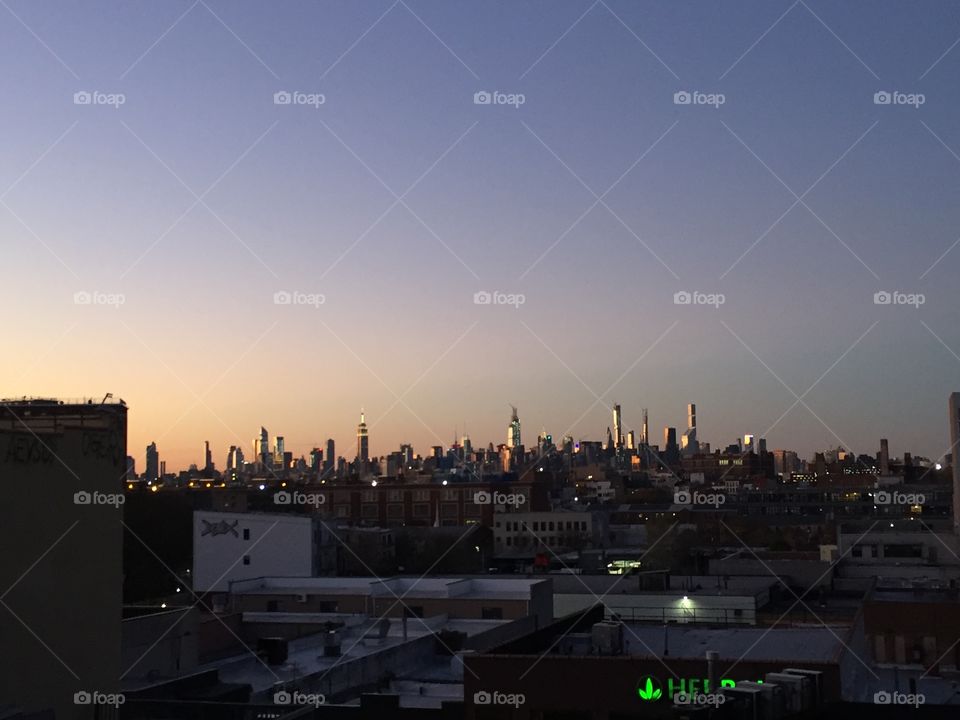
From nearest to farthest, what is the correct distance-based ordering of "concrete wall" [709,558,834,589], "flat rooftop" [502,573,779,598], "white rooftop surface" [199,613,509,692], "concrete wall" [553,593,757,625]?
"white rooftop surface" [199,613,509,692], "concrete wall" [553,593,757,625], "flat rooftop" [502,573,779,598], "concrete wall" [709,558,834,589]

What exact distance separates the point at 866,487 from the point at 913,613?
57.1m

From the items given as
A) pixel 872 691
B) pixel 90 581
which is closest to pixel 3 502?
pixel 90 581

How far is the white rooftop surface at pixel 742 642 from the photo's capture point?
36.4 ft

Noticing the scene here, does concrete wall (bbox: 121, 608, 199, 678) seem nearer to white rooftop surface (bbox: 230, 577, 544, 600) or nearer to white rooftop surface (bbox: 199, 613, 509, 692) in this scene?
white rooftop surface (bbox: 199, 613, 509, 692)

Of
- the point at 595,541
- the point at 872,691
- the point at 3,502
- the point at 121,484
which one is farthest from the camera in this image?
the point at 595,541

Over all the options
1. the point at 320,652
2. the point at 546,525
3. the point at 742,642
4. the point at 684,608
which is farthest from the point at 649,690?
the point at 546,525

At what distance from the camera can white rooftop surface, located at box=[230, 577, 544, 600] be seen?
792 inches

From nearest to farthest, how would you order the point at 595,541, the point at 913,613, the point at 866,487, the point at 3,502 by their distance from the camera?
the point at 3,502 → the point at 913,613 → the point at 595,541 → the point at 866,487

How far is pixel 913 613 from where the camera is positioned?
570 inches

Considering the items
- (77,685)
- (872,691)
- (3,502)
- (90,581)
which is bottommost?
(872,691)

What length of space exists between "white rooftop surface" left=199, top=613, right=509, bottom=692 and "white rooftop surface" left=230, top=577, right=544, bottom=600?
4.53 ft

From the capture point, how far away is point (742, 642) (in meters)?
11.9

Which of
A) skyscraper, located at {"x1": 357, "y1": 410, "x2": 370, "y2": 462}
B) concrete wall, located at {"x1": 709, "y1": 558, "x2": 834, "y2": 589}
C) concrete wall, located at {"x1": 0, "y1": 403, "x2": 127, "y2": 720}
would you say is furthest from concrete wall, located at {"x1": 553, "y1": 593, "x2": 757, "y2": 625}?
skyscraper, located at {"x1": 357, "y1": 410, "x2": 370, "y2": 462}

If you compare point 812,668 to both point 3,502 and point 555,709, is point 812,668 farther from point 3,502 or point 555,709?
point 3,502
